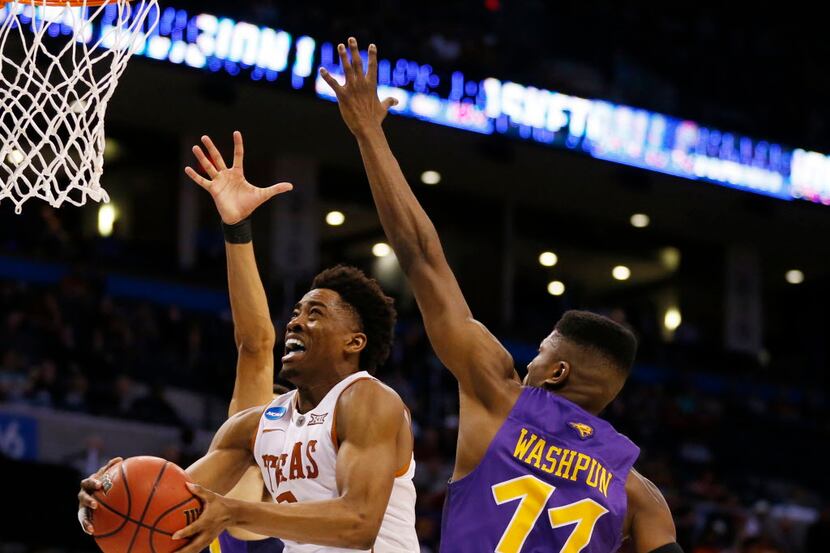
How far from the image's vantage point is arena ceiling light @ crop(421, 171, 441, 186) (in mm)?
18938

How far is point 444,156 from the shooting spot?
1816 centimetres

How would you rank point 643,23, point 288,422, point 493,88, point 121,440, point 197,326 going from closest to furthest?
point 288,422, point 121,440, point 197,326, point 493,88, point 643,23

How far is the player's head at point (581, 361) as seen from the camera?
153 inches

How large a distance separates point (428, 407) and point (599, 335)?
10197mm

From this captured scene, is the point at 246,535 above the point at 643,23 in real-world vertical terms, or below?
below

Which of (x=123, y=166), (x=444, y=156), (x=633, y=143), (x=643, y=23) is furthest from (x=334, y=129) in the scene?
(x=643, y=23)

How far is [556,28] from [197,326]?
747 cm

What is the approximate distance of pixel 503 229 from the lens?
2022cm

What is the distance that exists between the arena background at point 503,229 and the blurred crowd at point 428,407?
4 centimetres

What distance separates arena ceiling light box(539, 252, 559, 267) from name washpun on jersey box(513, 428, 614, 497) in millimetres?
17304

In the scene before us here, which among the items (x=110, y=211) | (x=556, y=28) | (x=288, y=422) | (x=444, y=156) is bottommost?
(x=288, y=422)

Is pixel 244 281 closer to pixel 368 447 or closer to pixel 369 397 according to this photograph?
pixel 369 397

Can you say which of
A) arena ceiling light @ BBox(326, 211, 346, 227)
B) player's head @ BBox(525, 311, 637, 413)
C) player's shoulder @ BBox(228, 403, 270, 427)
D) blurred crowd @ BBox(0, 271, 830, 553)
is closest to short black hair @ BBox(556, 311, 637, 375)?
→ player's head @ BBox(525, 311, 637, 413)

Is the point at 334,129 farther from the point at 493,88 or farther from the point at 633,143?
the point at 633,143
